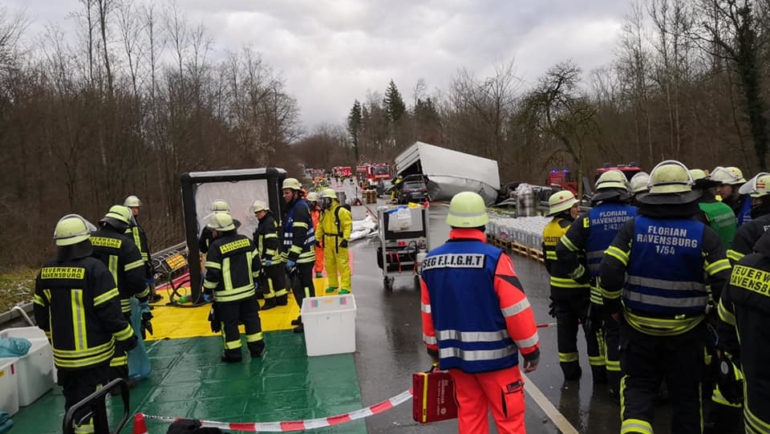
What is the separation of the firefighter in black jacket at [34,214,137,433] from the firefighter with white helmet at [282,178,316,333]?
3427 mm

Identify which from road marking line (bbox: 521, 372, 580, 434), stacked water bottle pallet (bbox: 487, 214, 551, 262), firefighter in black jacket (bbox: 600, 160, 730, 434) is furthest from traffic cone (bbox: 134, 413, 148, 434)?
stacked water bottle pallet (bbox: 487, 214, 551, 262)

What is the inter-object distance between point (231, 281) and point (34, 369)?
2.23 m

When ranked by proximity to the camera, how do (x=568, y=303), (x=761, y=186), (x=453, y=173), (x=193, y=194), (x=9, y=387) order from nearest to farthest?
(x=761, y=186) < (x=9, y=387) < (x=568, y=303) < (x=193, y=194) < (x=453, y=173)

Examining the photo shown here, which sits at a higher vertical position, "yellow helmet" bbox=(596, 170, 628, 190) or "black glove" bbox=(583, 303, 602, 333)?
"yellow helmet" bbox=(596, 170, 628, 190)

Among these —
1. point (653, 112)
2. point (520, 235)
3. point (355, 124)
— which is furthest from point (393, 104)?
point (520, 235)

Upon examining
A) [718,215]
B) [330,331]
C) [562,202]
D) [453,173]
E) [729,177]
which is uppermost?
[453,173]

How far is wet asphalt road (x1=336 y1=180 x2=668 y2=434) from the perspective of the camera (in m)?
4.53

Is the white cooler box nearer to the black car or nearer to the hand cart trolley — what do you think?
the hand cart trolley

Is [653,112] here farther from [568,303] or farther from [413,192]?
[568,303]

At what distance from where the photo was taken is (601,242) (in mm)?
4758

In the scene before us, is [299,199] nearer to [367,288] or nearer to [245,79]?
[367,288]

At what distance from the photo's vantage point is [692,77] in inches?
1184

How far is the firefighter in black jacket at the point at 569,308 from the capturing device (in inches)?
201

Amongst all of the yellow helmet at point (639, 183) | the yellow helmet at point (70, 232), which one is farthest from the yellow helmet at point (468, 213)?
the yellow helmet at point (639, 183)
